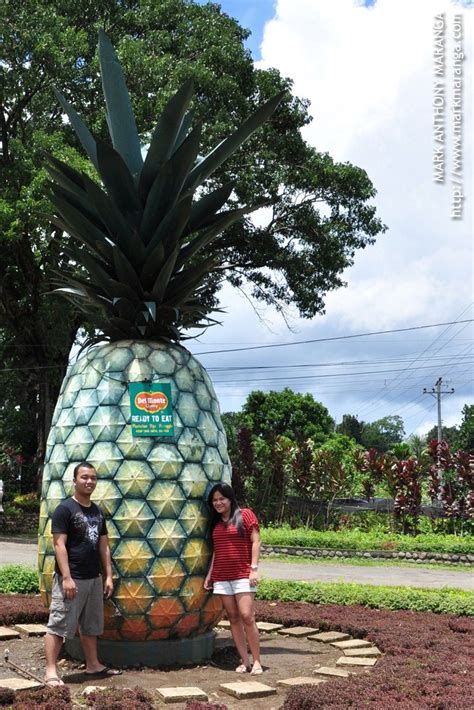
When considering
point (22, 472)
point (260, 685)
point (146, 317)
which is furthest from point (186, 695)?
point (22, 472)

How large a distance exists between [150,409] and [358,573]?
11506mm

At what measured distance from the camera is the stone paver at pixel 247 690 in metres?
5.25

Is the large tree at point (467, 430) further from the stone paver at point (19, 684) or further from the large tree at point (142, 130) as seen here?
the stone paver at point (19, 684)

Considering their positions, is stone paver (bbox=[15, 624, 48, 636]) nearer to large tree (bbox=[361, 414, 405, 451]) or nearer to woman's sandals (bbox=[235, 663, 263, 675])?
woman's sandals (bbox=[235, 663, 263, 675])

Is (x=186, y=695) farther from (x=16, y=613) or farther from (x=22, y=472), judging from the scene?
(x=22, y=472)

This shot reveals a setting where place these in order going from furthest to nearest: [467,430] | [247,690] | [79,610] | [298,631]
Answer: [467,430] < [298,631] < [79,610] < [247,690]

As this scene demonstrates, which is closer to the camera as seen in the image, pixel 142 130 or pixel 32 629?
pixel 32 629

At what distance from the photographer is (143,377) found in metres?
6.33

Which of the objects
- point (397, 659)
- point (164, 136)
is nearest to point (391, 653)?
point (397, 659)

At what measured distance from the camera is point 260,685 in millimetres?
5438

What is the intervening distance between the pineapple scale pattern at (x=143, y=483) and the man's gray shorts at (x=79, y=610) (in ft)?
0.64

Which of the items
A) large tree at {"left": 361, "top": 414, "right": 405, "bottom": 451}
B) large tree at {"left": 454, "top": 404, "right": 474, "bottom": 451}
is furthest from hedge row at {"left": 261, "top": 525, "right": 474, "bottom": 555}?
large tree at {"left": 361, "top": 414, "right": 405, "bottom": 451}

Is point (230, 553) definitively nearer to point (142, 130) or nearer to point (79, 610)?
point (79, 610)

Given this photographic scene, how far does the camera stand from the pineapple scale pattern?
5.97 m
